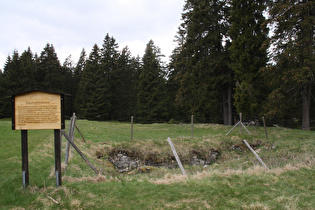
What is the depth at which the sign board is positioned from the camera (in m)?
4.84

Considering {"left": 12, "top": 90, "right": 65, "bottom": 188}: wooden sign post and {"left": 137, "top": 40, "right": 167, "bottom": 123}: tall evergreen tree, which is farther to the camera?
{"left": 137, "top": 40, "right": 167, "bottom": 123}: tall evergreen tree

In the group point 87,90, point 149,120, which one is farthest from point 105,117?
point 149,120

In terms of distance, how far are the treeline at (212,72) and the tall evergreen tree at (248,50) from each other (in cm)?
9

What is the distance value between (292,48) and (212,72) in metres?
9.52

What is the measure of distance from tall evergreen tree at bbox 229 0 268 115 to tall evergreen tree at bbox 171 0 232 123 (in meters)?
2.90

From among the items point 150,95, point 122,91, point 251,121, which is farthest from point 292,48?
point 122,91

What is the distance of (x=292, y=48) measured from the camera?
17.0 m

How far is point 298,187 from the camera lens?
202 inches

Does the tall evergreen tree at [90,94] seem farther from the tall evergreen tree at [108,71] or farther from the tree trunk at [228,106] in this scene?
the tree trunk at [228,106]

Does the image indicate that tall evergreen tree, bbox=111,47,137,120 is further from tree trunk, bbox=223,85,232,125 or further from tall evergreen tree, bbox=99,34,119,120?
tree trunk, bbox=223,85,232,125

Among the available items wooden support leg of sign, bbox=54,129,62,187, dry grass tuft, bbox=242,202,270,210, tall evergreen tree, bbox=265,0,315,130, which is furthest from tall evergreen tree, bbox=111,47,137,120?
dry grass tuft, bbox=242,202,270,210

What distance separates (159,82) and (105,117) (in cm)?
1346

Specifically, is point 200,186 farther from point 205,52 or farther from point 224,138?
point 205,52

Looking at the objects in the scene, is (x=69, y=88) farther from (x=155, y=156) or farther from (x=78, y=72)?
(x=155, y=156)
